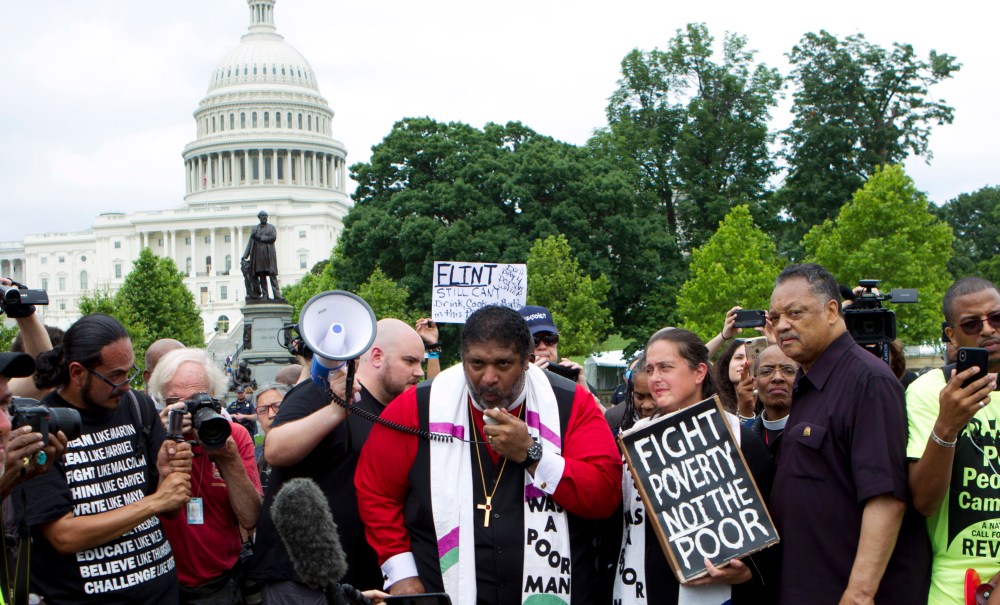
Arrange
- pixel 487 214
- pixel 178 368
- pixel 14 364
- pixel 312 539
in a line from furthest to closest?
pixel 487 214, pixel 178 368, pixel 14 364, pixel 312 539

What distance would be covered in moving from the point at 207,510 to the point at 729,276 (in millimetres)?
29486

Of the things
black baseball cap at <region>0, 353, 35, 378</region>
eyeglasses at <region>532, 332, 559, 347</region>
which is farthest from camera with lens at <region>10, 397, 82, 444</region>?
eyeglasses at <region>532, 332, 559, 347</region>

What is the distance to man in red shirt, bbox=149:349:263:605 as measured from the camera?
4.99 m

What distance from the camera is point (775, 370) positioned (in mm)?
5945

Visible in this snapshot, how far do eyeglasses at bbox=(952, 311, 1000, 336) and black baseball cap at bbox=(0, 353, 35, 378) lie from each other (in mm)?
3533

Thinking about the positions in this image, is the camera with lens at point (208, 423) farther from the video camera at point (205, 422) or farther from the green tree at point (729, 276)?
the green tree at point (729, 276)

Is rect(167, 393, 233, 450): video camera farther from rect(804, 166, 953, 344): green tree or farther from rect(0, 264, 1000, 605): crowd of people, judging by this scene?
rect(804, 166, 953, 344): green tree

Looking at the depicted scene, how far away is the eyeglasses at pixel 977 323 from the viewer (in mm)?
4168

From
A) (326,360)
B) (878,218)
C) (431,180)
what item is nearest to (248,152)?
(431,180)

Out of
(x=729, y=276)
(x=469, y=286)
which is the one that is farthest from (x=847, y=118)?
(x=469, y=286)

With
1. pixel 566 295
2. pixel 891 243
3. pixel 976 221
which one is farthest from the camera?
pixel 976 221

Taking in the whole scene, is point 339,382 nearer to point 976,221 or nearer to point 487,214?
point 487,214

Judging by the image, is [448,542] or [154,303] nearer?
[448,542]

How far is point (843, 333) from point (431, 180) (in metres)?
39.0
